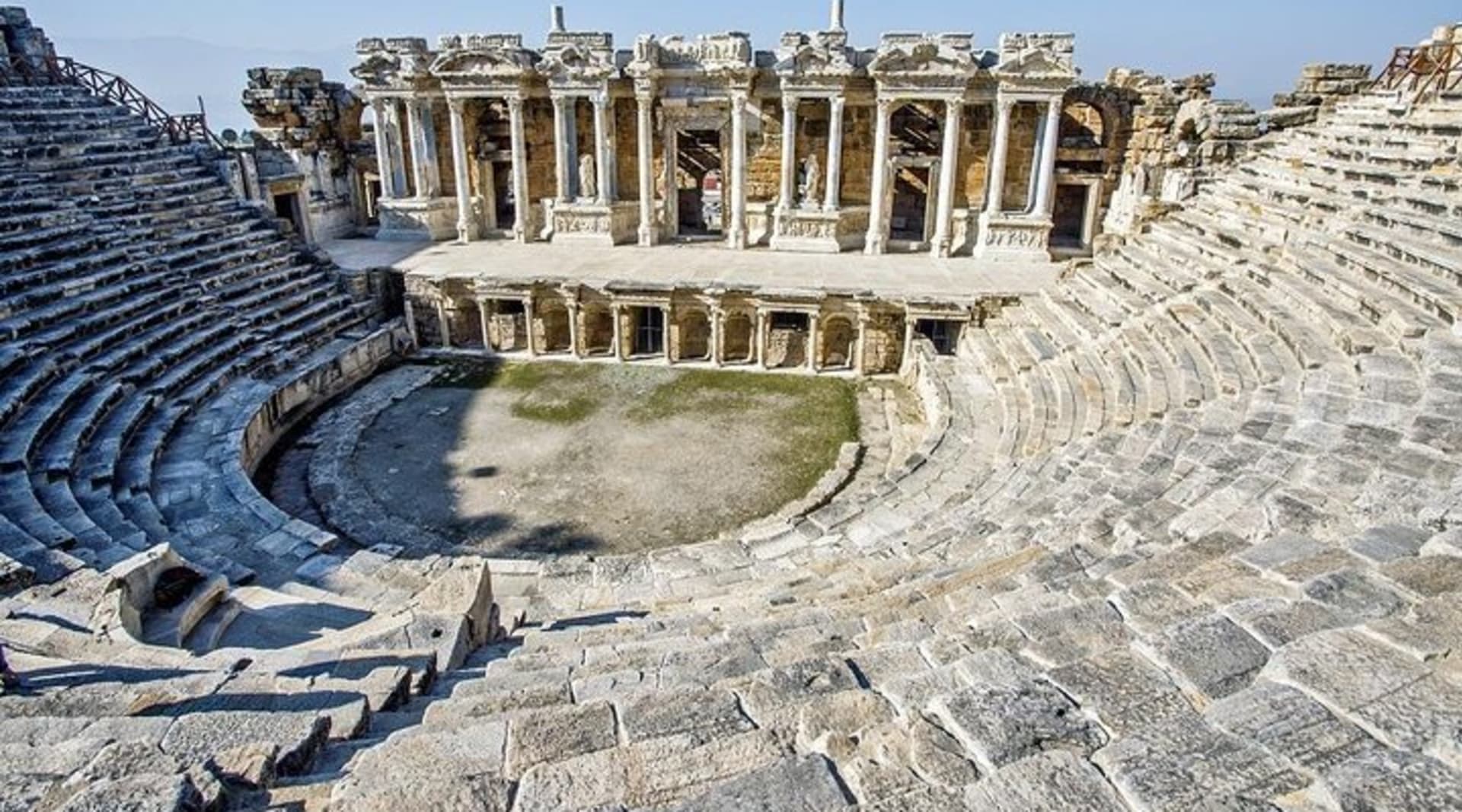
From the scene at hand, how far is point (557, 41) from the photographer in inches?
825

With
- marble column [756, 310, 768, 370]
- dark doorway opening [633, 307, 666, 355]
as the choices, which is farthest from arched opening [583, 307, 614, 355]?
marble column [756, 310, 768, 370]

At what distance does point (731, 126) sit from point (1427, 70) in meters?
13.9

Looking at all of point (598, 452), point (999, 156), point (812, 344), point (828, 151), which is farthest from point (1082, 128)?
point (598, 452)

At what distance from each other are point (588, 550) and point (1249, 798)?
8931mm

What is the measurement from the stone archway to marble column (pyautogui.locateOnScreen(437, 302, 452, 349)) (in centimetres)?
808

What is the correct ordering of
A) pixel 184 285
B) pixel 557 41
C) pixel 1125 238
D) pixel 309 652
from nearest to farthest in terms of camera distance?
1. pixel 309 652
2. pixel 184 285
3. pixel 1125 238
4. pixel 557 41

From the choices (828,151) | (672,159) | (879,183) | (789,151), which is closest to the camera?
(879,183)

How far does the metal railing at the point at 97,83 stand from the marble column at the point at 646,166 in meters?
10.1

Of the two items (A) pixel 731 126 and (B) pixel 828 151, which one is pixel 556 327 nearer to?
(A) pixel 731 126

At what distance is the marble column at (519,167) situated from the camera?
21.7 meters

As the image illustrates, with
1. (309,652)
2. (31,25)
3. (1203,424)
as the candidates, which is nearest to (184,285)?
(31,25)

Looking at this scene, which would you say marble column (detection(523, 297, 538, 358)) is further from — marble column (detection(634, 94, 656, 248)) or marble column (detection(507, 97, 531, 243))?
marble column (detection(507, 97, 531, 243))

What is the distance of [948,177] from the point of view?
2059cm

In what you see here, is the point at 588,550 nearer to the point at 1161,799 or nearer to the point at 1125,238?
the point at 1161,799
